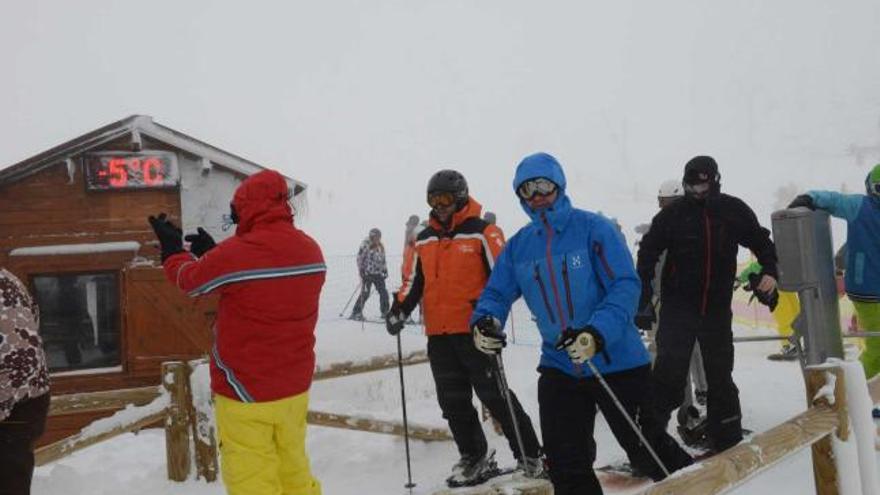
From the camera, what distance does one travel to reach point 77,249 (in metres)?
10.3

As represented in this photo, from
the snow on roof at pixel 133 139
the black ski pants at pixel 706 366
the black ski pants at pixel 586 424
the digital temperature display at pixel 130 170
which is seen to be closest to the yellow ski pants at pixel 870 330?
the black ski pants at pixel 706 366

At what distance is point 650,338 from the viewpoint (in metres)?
6.93

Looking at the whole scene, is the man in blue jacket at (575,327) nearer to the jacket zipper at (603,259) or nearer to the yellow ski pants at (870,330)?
the jacket zipper at (603,259)

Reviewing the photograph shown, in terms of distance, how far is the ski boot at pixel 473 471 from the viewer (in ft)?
17.4

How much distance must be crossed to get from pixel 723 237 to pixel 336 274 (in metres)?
21.9

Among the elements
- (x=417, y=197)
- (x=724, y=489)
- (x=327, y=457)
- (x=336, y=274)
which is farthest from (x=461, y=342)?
(x=417, y=197)

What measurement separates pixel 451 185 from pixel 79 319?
7407 millimetres

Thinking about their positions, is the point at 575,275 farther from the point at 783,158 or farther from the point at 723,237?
the point at 783,158

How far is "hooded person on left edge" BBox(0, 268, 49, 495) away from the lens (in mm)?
3092

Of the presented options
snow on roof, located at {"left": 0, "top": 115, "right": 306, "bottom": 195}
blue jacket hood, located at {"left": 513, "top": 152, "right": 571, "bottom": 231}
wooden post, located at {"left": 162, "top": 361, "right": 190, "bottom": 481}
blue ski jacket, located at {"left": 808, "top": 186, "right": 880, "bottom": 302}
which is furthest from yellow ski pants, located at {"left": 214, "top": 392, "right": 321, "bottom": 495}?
snow on roof, located at {"left": 0, "top": 115, "right": 306, "bottom": 195}

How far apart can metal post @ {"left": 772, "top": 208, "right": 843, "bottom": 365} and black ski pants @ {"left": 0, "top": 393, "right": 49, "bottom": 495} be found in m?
4.26

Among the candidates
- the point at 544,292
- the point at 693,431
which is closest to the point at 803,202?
the point at 693,431

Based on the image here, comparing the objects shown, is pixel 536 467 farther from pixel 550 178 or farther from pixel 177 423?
pixel 177 423

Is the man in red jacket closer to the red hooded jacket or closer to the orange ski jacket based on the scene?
the red hooded jacket
